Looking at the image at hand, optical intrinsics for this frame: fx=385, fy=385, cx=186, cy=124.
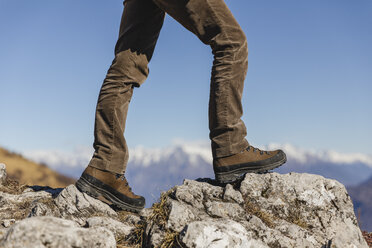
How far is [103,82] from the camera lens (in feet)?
15.8

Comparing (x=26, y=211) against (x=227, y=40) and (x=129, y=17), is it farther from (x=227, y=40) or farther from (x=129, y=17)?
(x=227, y=40)

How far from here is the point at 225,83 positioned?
430 cm

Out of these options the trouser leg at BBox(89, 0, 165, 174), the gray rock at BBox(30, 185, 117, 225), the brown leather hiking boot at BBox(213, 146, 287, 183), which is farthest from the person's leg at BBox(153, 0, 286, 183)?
the gray rock at BBox(30, 185, 117, 225)

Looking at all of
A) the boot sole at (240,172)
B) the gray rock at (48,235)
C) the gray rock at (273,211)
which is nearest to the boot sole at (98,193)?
the gray rock at (273,211)

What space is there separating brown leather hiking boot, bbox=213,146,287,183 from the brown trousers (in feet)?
0.28

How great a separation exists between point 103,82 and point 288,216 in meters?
2.72

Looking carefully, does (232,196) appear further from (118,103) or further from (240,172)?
(118,103)

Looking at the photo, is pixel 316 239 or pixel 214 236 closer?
pixel 214 236

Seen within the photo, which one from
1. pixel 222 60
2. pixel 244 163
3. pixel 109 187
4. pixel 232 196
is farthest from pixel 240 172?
pixel 109 187

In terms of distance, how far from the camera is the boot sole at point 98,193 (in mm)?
4762

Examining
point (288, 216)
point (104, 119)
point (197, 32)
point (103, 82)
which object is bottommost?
point (288, 216)

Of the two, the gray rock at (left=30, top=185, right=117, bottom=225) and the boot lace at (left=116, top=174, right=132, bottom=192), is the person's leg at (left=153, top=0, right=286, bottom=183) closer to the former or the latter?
the boot lace at (left=116, top=174, right=132, bottom=192)

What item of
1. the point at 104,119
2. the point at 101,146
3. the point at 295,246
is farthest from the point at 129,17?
the point at 295,246

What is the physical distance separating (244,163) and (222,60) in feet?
3.97
